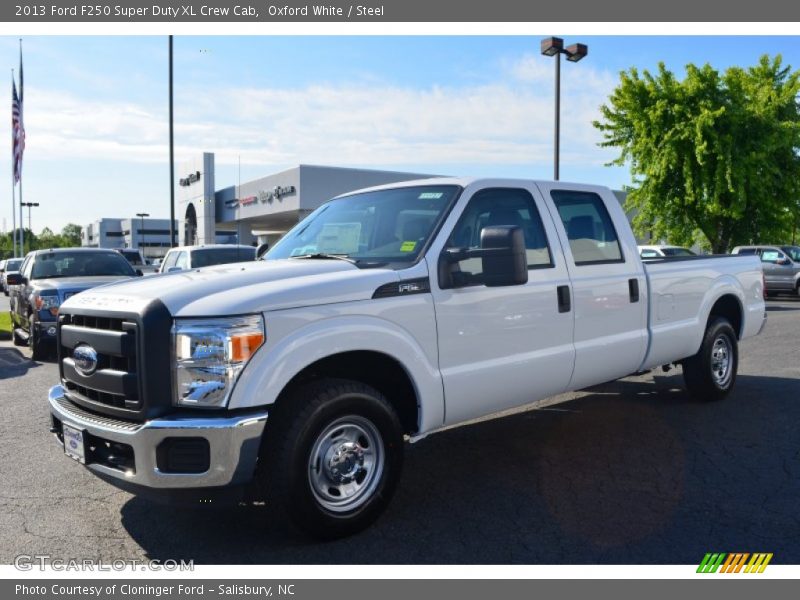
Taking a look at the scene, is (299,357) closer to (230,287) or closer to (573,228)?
(230,287)

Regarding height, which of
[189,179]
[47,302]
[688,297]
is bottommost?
[47,302]

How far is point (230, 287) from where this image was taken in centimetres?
376

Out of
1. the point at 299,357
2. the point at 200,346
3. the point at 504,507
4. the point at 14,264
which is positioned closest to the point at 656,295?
the point at 504,507

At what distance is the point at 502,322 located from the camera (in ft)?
15.0

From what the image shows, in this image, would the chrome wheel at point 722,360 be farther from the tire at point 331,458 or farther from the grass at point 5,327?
the grass at point 5,327

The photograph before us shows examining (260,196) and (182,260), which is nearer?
(182,260)

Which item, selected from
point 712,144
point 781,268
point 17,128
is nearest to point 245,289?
point 781,268

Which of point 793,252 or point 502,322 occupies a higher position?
point 793,252

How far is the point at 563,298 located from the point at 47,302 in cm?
800

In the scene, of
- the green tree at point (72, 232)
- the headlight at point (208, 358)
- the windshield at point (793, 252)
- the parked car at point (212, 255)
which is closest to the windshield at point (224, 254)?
the parked car at point (212, 255)

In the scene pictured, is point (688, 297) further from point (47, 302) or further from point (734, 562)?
point (47, 302)

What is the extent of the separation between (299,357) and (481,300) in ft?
4.40

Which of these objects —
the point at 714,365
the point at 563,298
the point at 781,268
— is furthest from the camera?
the point at 781,268

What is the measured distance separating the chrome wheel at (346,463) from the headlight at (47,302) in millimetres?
7757
